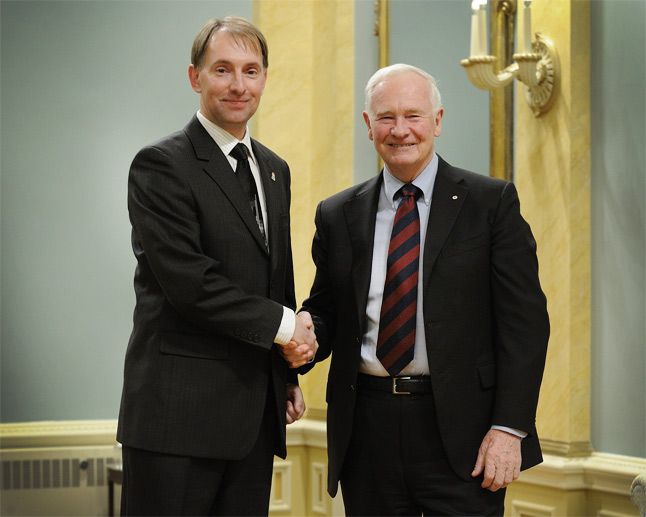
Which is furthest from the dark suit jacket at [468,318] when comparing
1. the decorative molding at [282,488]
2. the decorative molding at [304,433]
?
the decorative molding at [282,488]

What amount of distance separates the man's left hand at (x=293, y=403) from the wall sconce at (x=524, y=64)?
67.2 inches

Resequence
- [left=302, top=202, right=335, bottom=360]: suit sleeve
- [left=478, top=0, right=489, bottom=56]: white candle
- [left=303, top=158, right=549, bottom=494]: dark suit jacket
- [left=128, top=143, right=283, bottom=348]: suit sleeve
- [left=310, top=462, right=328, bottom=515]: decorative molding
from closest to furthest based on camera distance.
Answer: [left=128, top=143, right=283, bottom=348]: suit sleeve < [left=303, top=158, right=549, bottom=494]: dark suit jacket < [left=302, top=202, right=335, bottom=360]: suit sleeve < [left=478, top=0, right=489, bottom=56]: white candle < [left=310, top=462, right=328, bottom=515]: decorative molding

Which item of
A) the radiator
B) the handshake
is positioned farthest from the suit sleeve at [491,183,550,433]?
the radiator

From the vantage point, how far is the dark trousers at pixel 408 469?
257 centimetres

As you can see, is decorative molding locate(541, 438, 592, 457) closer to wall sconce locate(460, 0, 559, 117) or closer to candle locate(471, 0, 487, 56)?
wall sconce locate(460, 0, 559, 117)

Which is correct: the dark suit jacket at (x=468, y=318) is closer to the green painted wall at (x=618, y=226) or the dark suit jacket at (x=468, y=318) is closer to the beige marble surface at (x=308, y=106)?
the green painted wall at (x=618, y=226)

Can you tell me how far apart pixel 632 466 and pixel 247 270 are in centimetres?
177

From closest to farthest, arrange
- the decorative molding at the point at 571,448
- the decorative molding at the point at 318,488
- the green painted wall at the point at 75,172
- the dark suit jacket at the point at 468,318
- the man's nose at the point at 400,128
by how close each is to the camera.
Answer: the dark suit jacket at the point at 468,318 → the man's nose at the point at 400,128 → the decorative molding at the point at 571,448 → the decorative molding at the point at 318,488 → the green painted wall at the point at 75,172

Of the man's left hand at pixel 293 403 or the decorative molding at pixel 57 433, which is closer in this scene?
the man's left hand at pixel 293 403

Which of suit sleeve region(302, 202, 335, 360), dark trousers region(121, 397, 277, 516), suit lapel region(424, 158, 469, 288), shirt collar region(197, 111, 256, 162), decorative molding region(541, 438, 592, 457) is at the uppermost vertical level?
shirt collar region(197, 111, 256, 162)

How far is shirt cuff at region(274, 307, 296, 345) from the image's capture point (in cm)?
256

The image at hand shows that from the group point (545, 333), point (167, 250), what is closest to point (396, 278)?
point (545, 333)

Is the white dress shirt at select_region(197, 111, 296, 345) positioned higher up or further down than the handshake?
higher up

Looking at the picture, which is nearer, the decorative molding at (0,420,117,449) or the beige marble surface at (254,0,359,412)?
the beige marble surface at (254,0,359,412)
